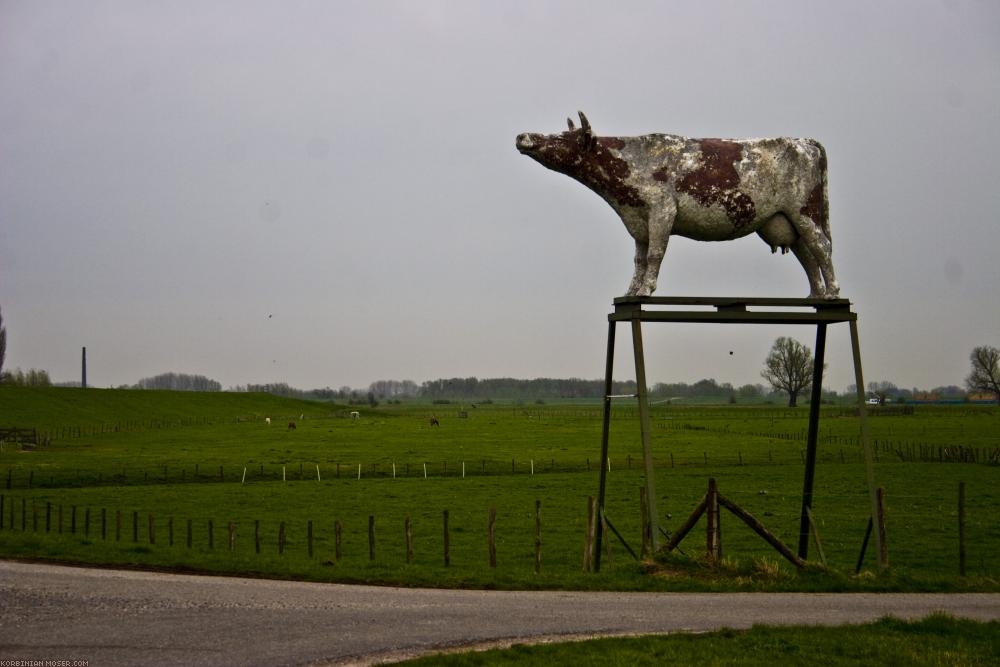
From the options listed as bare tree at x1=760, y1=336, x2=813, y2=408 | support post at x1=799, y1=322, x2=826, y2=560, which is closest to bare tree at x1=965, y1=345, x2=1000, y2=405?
bare tree at x1=760, y1=336, x2=813, y2=408

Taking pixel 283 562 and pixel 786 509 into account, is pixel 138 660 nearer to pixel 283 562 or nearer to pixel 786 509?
pixel 283 562

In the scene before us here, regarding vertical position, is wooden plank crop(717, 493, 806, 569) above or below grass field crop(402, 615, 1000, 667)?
above

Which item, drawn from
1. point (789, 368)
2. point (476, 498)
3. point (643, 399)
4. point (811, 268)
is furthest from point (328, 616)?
point (789, 368)

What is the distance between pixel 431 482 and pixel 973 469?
29319 millimetres

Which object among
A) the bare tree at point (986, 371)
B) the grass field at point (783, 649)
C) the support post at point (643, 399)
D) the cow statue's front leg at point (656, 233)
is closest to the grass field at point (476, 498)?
the support post at point (643, 399)

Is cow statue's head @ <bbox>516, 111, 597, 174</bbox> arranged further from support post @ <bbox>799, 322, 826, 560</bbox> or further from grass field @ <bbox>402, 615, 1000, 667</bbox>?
grass field @ <bbox>402, 615, 1000, 667</bbox>

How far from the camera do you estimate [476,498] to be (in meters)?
43.5

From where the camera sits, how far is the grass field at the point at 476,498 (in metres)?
19.5

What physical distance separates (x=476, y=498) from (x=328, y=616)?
29.5 metres

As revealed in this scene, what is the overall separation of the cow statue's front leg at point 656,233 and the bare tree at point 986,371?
193 m

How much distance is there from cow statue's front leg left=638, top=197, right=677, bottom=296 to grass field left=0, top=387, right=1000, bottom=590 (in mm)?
4697

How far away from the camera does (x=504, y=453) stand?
69.1 meters

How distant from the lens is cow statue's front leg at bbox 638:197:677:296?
55.5ft

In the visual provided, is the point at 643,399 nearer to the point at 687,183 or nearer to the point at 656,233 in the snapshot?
the point at 656,233
